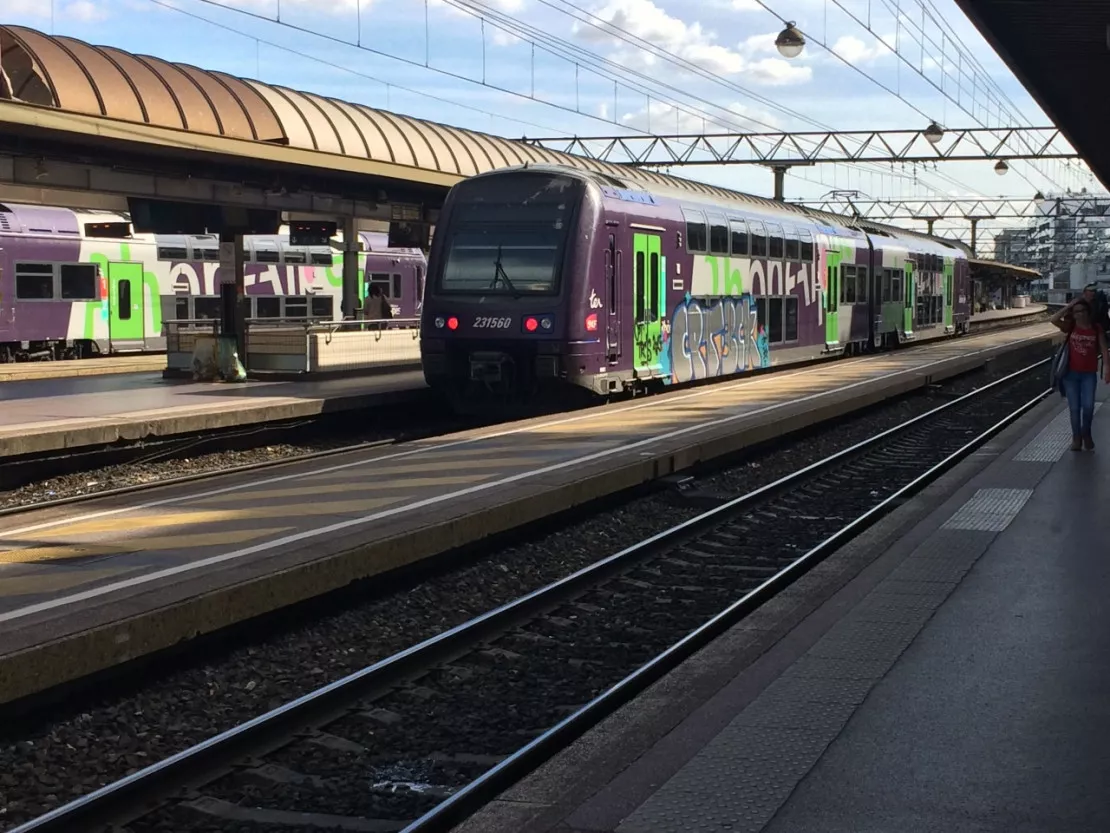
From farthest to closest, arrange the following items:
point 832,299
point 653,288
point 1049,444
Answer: point 832,299
point 653,288
point 1049,444

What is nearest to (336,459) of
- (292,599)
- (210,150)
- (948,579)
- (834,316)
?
(210,150)

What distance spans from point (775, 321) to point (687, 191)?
4.59 metres

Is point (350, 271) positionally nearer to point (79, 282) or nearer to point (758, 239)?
point (79, 282)

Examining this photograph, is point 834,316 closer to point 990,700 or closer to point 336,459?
point 336,459

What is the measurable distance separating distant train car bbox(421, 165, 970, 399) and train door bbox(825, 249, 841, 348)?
331 centimetres

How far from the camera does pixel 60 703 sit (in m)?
5.92

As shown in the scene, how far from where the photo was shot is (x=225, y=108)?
A: 2061 cm

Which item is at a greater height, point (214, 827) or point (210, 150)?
point (210, 150)

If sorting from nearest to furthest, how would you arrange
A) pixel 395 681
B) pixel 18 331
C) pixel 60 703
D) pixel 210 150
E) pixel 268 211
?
pixel 60 703 → pixel 395 681 → pixel 210 150 → pixel 268 211 → pixel 18 331

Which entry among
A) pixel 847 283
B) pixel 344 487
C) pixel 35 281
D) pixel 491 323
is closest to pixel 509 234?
pixel 491 323

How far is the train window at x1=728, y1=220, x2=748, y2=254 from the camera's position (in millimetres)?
21844

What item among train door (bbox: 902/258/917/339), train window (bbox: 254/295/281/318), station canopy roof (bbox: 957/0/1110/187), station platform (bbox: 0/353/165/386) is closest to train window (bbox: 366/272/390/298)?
train window (bbox: 254/295/281/318)

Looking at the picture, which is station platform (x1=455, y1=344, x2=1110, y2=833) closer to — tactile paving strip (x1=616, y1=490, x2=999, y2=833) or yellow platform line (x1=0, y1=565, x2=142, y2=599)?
tactile paving strip (x1=616, y1=490, x2=999, y2=833)

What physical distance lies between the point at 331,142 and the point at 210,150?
5.72m
